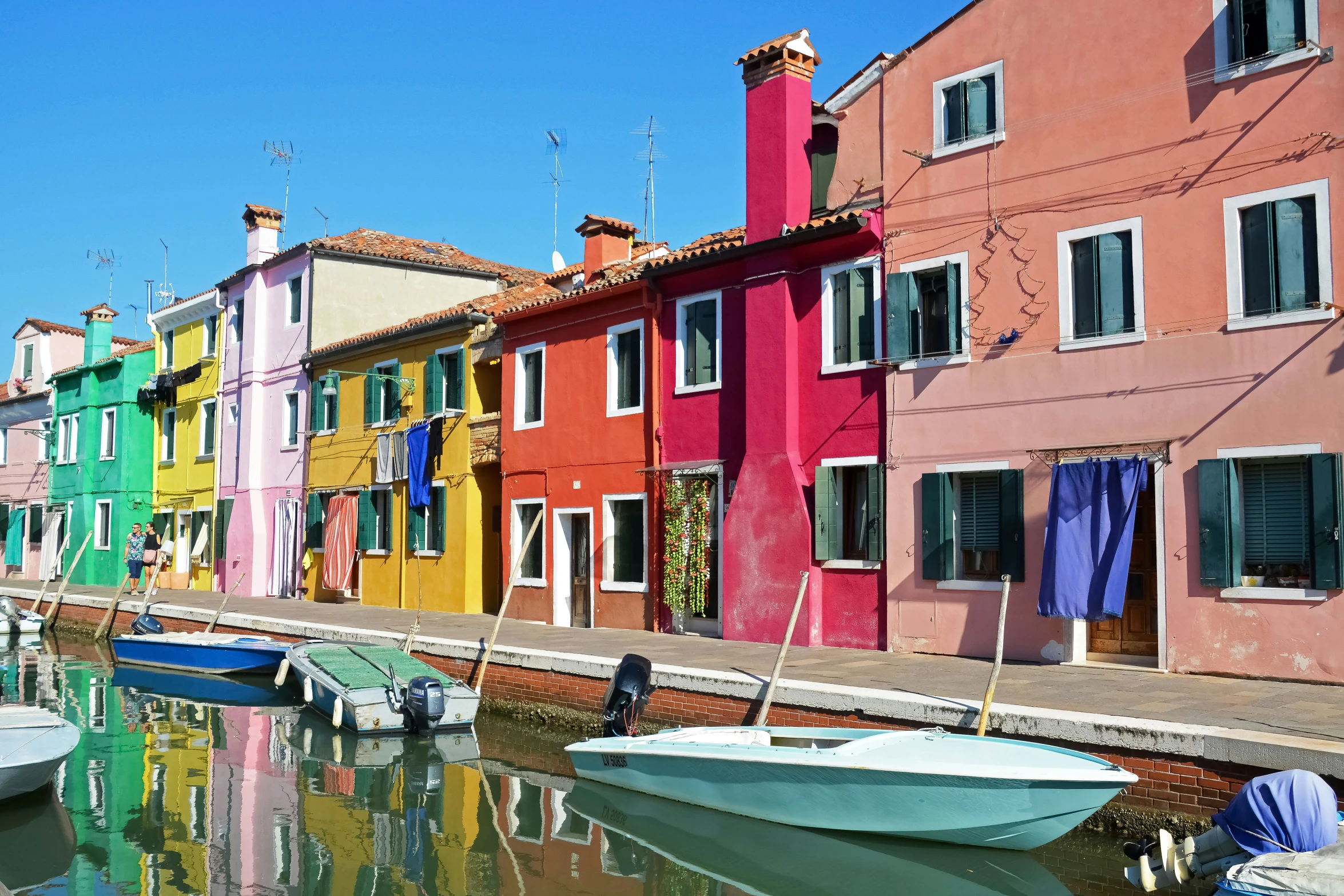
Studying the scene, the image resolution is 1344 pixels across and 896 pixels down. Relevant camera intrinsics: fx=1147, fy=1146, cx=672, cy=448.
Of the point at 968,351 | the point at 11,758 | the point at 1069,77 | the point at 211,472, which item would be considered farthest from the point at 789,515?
the point at 211,472

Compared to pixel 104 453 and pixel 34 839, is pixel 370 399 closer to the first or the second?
pixel 104 453

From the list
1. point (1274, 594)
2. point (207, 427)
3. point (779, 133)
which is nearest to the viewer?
point (1274, 594)

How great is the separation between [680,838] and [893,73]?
10366 mm

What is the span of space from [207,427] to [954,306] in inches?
953

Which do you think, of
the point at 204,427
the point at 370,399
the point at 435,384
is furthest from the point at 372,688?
the point at 204,427

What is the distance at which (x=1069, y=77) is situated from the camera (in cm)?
1342

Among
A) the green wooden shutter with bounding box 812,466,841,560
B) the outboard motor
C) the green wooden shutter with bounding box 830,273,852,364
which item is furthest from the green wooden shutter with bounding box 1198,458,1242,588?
the outboard motor

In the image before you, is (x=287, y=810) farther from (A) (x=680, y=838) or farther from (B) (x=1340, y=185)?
(B) (x=1340, y=185)

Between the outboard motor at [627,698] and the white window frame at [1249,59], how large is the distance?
28.8 ft

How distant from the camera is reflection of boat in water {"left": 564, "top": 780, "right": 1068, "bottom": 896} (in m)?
8.34

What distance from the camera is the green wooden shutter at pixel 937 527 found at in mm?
14086

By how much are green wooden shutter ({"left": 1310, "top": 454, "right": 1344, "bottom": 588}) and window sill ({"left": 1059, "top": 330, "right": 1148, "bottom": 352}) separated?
7.36ft

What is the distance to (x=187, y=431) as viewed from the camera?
32.9m

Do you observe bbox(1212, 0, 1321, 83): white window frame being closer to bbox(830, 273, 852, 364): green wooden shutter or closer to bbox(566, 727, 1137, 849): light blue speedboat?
bbox(830, 273, 852, 364): green wooden shutter
